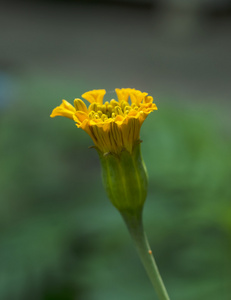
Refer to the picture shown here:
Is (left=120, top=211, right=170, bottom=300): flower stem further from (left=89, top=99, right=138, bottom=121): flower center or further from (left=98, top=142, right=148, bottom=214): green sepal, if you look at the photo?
(left=89, top=99, right=138, bottom=121): flower center

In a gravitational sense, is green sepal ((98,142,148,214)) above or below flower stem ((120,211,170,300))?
above

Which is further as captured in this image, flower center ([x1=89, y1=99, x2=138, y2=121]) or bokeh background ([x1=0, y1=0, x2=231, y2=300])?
bokeh background ([x1=0, y1=0, x2=231, y2=300])

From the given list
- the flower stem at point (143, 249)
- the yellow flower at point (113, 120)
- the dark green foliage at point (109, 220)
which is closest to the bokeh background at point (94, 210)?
the dark green foliage at point (109, 220)

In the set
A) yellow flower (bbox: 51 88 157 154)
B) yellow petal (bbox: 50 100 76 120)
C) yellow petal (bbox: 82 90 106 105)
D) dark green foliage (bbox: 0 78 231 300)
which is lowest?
dark green foliage (bbox: 0 78 231 300)

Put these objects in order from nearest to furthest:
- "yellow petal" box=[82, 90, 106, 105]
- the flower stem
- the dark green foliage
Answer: the flower stem → "yellow petal" box=[82, 90, 106, 105] → the dark green foliage

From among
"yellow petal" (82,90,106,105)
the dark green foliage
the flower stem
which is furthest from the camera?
the dark green foliage

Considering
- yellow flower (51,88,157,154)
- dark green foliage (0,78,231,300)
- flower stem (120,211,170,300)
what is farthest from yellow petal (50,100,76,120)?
dark green foliage (0,78,231,300)
